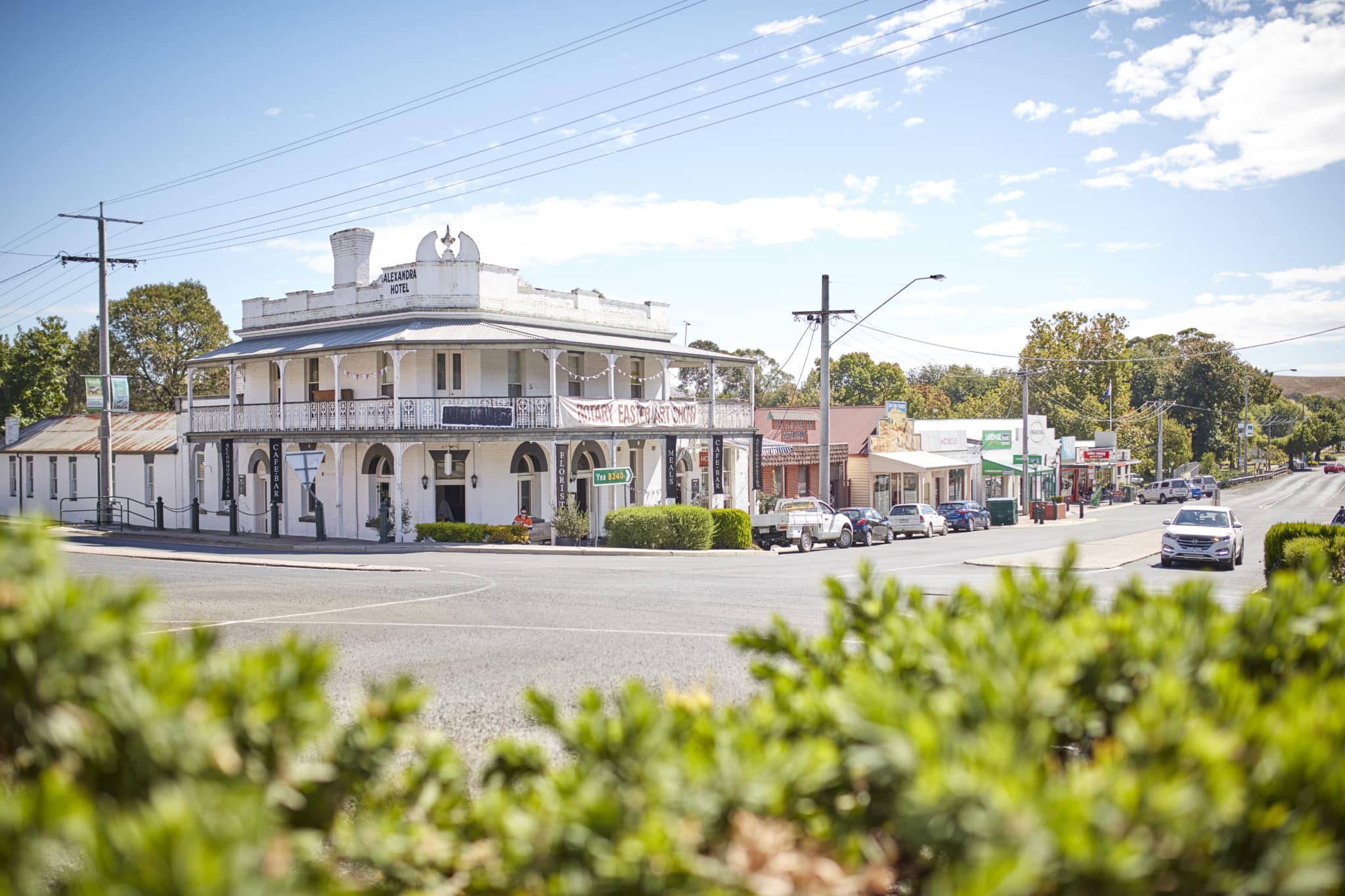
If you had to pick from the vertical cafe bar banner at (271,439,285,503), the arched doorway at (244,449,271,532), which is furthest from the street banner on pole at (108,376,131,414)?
the vertical cafe bar banner at (271,439,285,503)

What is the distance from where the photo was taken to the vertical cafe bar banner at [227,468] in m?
37.3

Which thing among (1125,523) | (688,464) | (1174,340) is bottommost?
(1125,523)

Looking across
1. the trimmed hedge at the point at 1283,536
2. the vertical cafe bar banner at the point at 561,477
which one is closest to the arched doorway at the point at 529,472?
the vertical cafe bar banner at the point at 561,477

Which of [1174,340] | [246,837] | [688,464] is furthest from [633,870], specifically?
[1174,340]

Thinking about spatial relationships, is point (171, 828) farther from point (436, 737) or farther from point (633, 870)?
point (436, 737)

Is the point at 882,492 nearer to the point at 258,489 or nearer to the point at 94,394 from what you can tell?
the point at 258,489

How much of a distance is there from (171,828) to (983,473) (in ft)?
204

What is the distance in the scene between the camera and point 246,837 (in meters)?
2.44

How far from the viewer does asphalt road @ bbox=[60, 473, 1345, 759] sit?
36.5 ft

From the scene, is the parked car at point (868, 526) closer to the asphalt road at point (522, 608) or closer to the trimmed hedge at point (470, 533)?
the asphalt road at point (522, 608)

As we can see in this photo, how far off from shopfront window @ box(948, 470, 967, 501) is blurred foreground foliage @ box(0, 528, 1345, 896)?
5628 cm

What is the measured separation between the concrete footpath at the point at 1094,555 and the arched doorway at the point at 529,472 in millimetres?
14397

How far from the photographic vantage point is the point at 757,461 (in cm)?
4059

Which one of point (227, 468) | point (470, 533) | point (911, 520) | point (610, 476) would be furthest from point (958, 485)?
point (227, 468)
